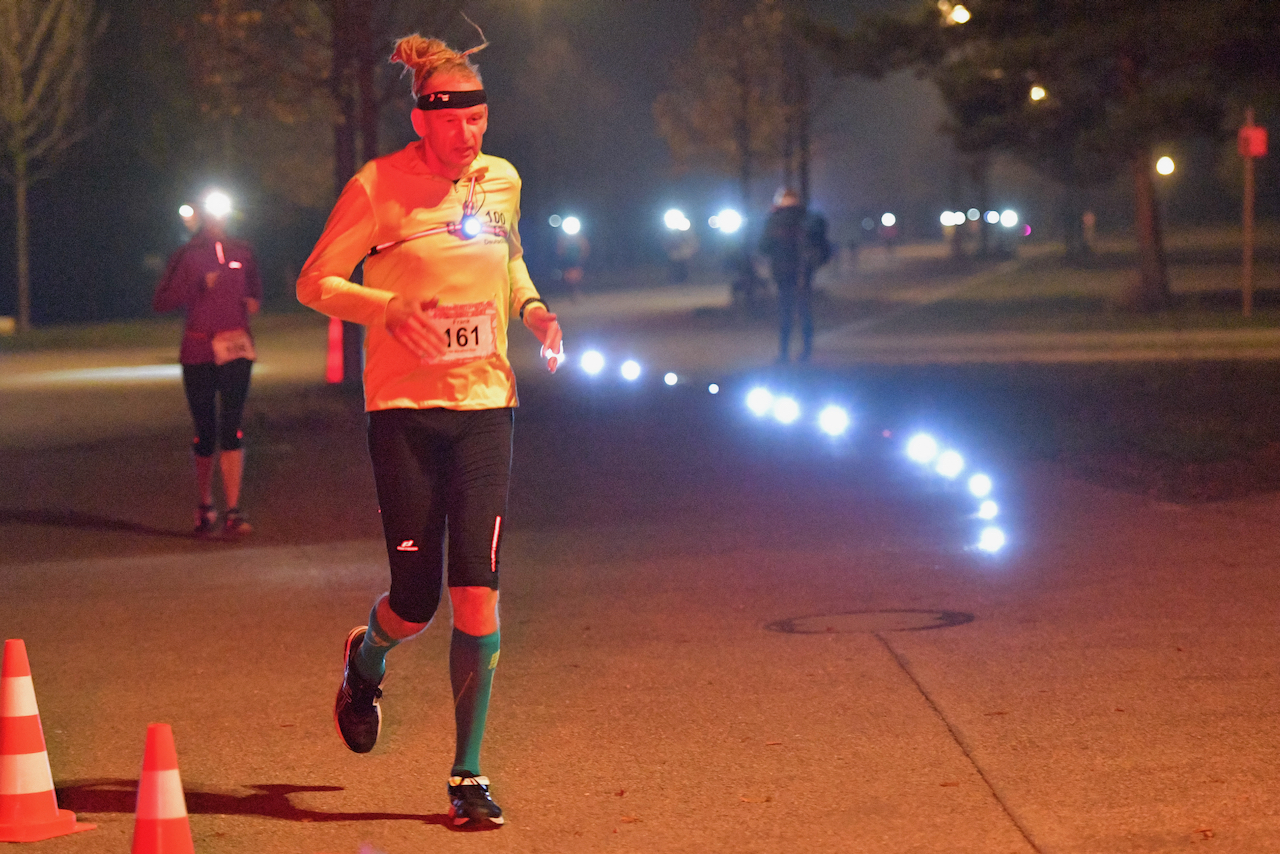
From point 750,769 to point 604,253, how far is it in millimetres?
58316

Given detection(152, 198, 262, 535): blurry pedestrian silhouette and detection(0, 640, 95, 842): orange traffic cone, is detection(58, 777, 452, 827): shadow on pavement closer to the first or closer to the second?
detection(0, 640, 95, 842): orange traffic cone

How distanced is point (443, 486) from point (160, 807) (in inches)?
48.2

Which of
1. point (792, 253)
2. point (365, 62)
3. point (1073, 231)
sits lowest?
point (792, 253)

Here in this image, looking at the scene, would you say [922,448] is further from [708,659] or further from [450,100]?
[450,100]

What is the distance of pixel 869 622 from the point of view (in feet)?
24.0

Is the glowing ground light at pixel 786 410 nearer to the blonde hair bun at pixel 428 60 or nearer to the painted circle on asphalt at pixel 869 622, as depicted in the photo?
the painted circle on asphalt at pixel 869 622

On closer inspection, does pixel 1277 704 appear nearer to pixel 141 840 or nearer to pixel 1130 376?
pixel 141 840

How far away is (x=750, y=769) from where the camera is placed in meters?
5.24

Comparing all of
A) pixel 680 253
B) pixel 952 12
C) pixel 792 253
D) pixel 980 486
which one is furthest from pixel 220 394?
pixel 680 253

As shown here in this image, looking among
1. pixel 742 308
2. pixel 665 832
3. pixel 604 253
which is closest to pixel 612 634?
pixel 665 832

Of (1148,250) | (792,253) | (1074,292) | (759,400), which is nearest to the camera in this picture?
(759,400)

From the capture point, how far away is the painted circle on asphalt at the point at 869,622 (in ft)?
23.6

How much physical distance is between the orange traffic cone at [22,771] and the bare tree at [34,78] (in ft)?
93.3

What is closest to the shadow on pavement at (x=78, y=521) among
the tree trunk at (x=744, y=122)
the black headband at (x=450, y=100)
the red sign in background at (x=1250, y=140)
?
the black headband at (x=450, y=100)
